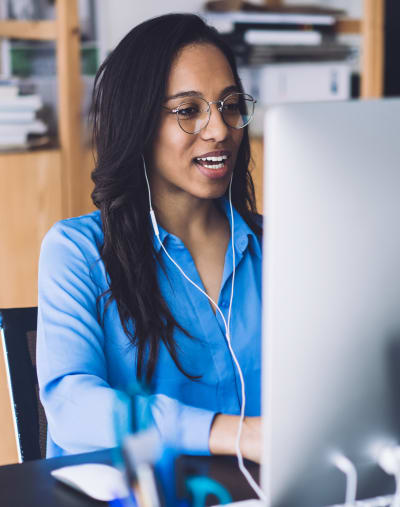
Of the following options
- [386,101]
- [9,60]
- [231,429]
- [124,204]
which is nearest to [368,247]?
[386,101]

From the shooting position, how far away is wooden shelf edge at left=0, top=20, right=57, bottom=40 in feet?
8.26

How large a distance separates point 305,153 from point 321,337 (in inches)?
7.0

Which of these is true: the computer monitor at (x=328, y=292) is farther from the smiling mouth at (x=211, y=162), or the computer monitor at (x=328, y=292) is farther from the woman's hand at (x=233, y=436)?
the smiling mouth at (x=211, y=162)

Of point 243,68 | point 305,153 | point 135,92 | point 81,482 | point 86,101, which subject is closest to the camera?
point 305,153

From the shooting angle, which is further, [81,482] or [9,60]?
[9,60]

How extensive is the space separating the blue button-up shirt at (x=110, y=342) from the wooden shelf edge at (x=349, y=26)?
1748 mm

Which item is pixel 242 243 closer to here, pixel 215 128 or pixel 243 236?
pixel 243 236

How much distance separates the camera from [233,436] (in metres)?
0.98

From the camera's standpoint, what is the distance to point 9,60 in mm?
2697

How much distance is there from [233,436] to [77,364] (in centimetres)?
33

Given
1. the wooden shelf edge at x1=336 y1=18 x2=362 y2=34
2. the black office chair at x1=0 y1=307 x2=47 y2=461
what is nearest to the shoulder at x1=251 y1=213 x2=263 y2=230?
the black office chair at x1=0 y1=307 x2=47 y2=461

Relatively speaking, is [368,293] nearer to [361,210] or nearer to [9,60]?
[361,210]

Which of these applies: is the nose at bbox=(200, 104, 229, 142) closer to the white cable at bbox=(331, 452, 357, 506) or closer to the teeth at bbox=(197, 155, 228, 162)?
the teeth at bbox=(197, 155, 228, 162)

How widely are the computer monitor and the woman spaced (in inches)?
22.7
